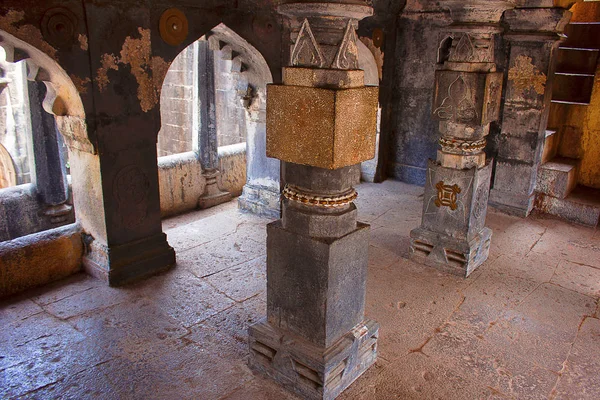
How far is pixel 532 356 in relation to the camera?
366 centimetres

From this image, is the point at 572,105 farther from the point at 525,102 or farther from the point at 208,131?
the point at 208,131

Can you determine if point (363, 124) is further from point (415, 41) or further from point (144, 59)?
point (415, 41)

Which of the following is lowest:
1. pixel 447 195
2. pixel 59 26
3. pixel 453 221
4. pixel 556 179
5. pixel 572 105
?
pixel 453 221

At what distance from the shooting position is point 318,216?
287 centimetres

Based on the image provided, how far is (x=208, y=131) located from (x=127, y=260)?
9.65 ft

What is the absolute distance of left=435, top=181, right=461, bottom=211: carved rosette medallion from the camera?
16.1 feet

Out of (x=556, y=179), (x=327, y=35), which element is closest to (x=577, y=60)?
(x=556, y=179)

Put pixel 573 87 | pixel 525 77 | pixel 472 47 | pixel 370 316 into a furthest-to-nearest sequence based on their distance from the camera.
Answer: pixel 573 87, pixel 525 77, pixel 472 47, pixel 370 316

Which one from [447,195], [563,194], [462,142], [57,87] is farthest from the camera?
[563,194]

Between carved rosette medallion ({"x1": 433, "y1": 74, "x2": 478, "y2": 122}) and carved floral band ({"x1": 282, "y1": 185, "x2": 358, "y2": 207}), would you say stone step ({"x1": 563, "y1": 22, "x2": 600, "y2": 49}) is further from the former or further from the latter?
carved floral band ({"x1": 282, "y1": 185, "x2": 358, "y2": 207})

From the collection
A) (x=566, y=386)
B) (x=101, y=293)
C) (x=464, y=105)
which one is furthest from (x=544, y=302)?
(x=101, y=293)

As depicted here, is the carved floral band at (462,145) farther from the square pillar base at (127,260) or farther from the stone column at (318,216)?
the square pillar base at (127,260)

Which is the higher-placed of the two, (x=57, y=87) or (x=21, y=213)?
(x=57, y=87)

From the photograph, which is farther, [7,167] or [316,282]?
[7,167]
